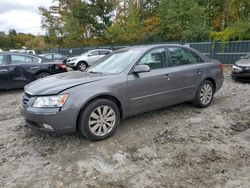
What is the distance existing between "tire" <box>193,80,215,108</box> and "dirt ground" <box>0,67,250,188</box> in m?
0.42

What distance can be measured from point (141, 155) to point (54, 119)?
137 centimetres

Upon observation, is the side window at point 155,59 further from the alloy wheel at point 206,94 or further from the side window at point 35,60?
the side window at point 35,60

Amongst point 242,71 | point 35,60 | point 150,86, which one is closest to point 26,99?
point 150,86

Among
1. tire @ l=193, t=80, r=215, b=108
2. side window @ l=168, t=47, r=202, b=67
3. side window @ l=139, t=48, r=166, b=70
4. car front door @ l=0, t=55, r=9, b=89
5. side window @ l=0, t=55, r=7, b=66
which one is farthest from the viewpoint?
side window @ l=0, t=55, r=7, b=66

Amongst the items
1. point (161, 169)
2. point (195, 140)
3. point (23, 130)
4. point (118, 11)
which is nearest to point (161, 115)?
point (195, 140)

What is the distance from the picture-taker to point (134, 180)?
9.73 feet

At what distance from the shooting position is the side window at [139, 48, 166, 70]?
4672 millimetres

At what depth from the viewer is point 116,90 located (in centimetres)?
411

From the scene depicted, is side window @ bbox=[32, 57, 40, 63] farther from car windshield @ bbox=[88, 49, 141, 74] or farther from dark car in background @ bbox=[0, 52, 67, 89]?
car windshield @ bbox=[88, 49, 141, 74]

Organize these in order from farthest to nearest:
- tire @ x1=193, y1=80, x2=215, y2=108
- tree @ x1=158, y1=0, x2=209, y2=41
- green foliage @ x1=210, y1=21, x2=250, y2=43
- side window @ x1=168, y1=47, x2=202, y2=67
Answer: tree @ x1=158, y1=0, x2=209, y2=41 → green foliage @ x1=210, y1=21, x2=250, y2=43 → tire @ x1=193, y1=80, x2=215, y2=108 → side window @ x1=168, y1=47, x2=202, y2=67

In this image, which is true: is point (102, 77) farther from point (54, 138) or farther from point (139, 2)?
Result: point (139, 2)

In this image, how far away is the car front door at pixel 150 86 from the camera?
4355 millimetres

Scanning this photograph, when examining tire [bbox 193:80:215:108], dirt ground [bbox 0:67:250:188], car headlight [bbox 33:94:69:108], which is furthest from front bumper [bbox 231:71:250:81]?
car headlight [bbox 33:94:69:108]

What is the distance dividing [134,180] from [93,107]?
1370 millimetres
